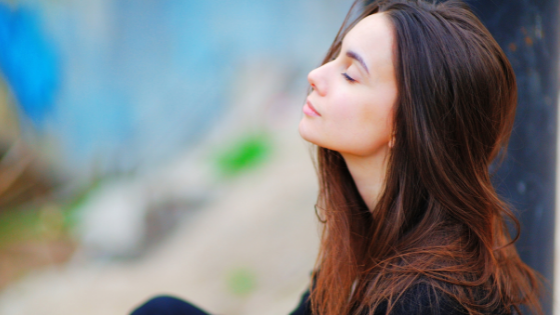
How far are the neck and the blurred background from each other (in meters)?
0.93

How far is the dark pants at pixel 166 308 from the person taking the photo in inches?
44.9

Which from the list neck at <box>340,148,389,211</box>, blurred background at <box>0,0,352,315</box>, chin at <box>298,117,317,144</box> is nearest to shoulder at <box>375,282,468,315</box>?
neck at <box>340,148,389,211</box>

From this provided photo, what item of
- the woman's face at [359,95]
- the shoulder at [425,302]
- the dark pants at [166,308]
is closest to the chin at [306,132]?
the woman's face at [359,95]

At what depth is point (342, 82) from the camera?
37.2 inches

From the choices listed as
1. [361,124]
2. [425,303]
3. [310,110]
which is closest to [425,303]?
[425,303]

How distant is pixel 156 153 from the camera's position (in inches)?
74.4

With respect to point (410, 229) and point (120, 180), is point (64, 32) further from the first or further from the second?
point (410, 229)

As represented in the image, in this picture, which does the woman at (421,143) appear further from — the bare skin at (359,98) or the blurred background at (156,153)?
the blurred background at (156,153)

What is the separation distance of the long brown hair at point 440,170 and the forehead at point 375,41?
20 millimetres

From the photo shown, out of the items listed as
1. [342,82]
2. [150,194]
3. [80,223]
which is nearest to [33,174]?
[80,223]

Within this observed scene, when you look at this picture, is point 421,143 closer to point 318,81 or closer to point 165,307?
point 318,81

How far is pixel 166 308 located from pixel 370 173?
0.74 m

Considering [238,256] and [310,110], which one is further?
[238,256]

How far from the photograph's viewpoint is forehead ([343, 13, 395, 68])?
0.90m
